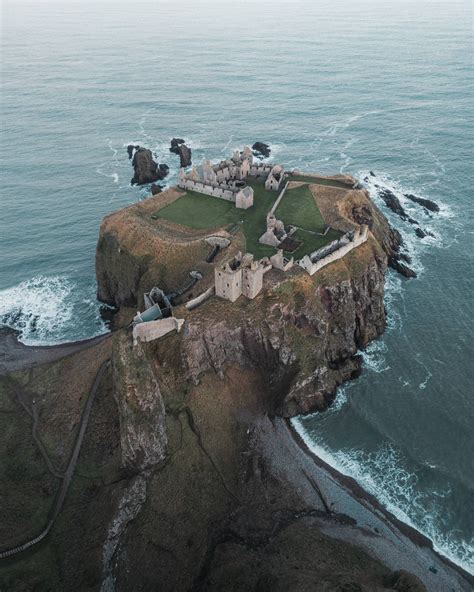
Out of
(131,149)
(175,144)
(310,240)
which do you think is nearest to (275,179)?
(310,240)

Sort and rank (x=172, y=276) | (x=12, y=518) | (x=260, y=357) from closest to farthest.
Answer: (x=12, y=518), (x=260, y=357), (x=172, y=276)

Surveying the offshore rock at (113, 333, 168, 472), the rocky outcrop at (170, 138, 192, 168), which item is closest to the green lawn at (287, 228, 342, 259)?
the offshore rock at (113, 333, 168, 472)

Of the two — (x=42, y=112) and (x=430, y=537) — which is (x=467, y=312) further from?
(x=42, y=112)

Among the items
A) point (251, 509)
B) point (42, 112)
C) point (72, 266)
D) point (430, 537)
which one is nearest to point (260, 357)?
point (251, 509)

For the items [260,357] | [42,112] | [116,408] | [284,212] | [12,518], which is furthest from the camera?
[42,112]

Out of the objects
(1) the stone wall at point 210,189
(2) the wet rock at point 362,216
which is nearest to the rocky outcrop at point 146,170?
(1) the stone wall at point 210,189

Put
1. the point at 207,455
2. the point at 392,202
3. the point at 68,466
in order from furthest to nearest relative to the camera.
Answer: the point at 392,202
the point at 207,455
the point at 68,466

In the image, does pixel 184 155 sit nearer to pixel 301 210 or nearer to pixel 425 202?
pixel 301 210
